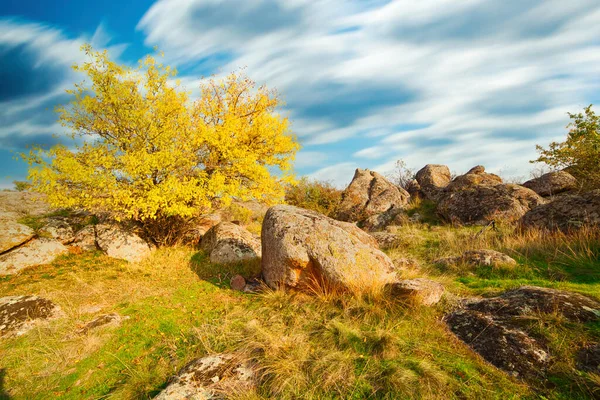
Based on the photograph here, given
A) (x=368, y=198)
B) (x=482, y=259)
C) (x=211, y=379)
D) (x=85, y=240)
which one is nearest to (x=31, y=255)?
(x=85, y=240)

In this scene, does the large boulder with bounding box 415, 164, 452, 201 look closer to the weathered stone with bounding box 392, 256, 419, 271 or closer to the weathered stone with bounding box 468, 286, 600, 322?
the weathered stone with bounding box 392, 256, 419, 271

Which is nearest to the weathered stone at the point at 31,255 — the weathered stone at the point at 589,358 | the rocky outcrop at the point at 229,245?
the rocky outcrop at the point at 229,245

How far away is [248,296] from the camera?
26.4 ft

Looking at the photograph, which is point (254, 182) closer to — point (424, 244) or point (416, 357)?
point (424, 244)

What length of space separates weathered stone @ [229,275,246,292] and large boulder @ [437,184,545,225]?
12382 mm

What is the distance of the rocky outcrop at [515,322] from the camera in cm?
439

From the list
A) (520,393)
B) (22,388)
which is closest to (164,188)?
(22,388)

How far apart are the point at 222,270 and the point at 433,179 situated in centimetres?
1800

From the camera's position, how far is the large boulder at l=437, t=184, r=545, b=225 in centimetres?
1534

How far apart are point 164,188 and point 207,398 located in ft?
22.9

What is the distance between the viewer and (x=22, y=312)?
22.9ft

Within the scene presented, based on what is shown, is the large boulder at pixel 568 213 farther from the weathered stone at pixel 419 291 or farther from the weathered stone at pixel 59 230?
the weathered stone at pixel 59 230

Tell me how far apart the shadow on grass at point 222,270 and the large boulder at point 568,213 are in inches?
409

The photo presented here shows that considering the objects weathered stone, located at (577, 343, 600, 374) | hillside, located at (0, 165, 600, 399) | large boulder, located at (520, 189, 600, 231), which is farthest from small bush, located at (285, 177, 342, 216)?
weathered stone, located at (577, 343, 600, 374)
